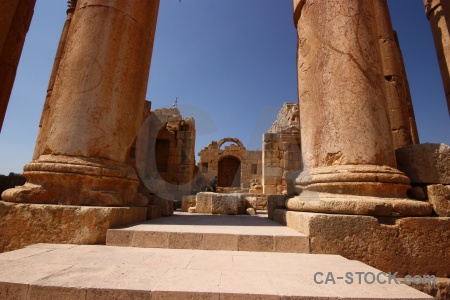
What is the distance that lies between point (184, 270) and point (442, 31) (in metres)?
7.99

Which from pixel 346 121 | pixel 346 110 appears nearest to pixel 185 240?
pixel 346 121

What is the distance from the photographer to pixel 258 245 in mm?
2656

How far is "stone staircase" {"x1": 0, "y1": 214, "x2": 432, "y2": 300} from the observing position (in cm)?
150

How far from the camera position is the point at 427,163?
10.1 ft

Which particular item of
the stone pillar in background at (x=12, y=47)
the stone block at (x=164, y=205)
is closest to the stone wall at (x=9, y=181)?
the stone pillar in background at (x=12, y=47)

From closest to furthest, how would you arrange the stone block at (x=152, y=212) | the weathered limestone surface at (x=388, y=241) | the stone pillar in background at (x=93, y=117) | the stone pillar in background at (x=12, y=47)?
the weathered limestone surface at (x=388, y=241), the stone pillar in background at (x=93, y=117), the stone block at (x=152, y=212), the stone pillar in background at (x=12, y=47)

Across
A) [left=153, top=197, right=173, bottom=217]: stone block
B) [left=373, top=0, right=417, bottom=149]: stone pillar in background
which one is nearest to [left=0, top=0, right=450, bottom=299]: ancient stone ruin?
[left=153, top=197, right=173, bottom=217]: stone block

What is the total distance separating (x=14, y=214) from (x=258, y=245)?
2.92 meters

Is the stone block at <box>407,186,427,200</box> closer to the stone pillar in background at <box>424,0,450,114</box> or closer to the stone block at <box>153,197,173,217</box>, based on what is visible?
the stone pillar in background at <box>424,0,450,114</box>

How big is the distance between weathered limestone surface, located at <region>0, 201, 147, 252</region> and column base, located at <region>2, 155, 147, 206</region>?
0.19 m

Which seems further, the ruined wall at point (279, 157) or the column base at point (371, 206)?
the ruined wall at point (279, 157)

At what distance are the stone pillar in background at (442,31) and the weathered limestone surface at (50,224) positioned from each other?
7726 mm

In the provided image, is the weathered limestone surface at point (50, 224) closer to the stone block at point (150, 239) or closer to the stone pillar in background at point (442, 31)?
the stone block at point (150, 239)

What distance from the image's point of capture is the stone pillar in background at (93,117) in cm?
309
